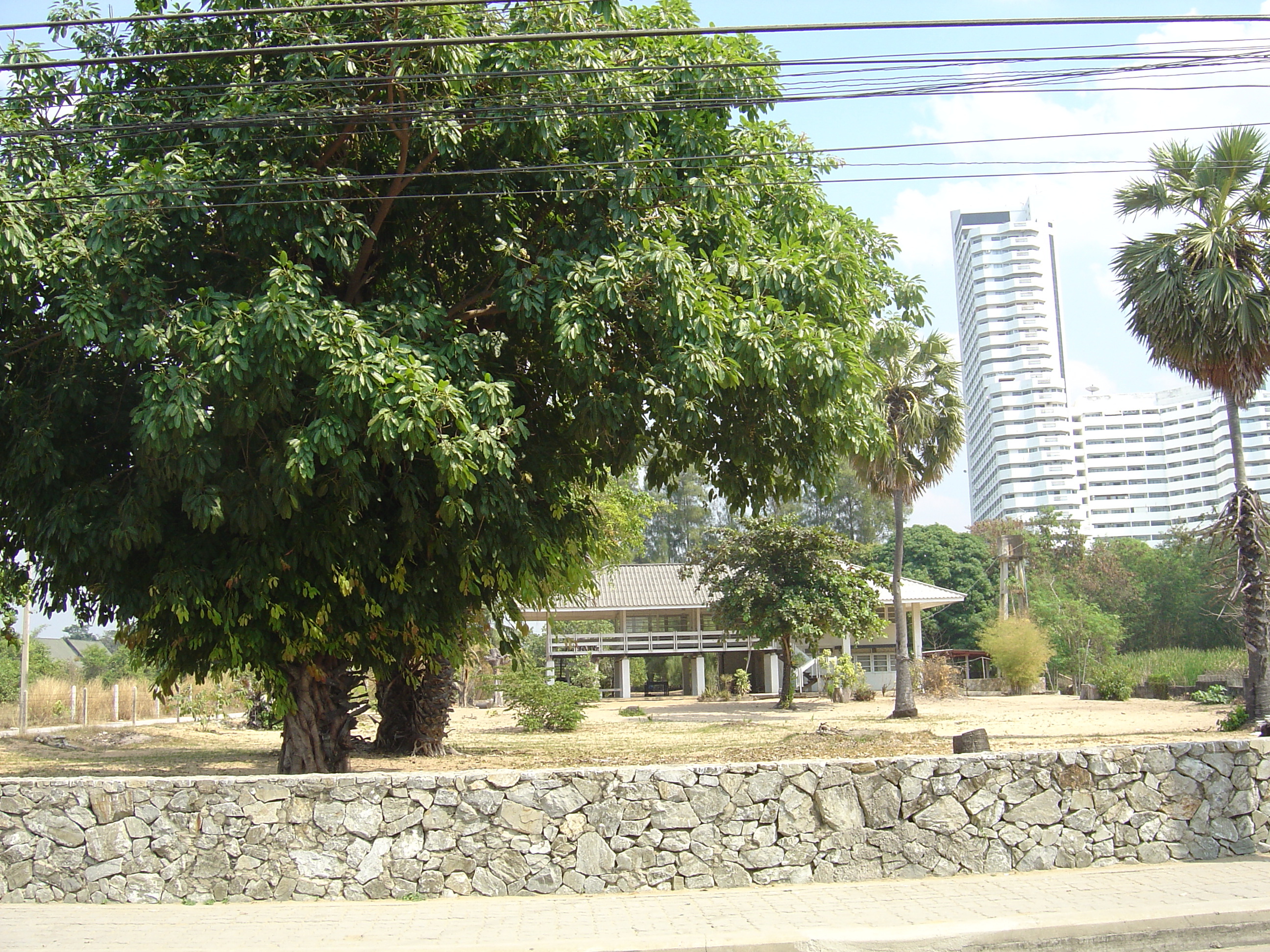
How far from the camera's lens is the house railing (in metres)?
40.4

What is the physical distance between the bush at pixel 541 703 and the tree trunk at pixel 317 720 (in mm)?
11590

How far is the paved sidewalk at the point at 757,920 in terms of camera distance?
6.41 meters

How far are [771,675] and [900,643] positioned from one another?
15728mm

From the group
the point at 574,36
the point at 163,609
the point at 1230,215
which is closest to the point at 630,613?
the point at 1230,215

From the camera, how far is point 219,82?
10.4m

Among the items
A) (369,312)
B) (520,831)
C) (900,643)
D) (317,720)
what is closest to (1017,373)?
(900,643)

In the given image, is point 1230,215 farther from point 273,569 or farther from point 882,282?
point 273,569

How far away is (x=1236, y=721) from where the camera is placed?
1742cm

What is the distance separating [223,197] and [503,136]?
9.10 ft

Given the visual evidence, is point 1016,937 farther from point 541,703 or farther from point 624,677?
point 624,677

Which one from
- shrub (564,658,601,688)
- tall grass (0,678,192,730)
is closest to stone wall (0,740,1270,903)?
tall grass (0,678,192,730)

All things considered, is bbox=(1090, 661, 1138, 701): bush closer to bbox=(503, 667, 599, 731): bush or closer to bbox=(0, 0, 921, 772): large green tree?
bbox=(503, 667, 599, 731): bush

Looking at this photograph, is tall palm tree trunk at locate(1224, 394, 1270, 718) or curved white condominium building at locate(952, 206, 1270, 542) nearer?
tall palm tree trunk at locate(1224, 394, 1270, 718)

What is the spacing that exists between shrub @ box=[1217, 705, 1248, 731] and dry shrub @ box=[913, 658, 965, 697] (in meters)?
17.0
